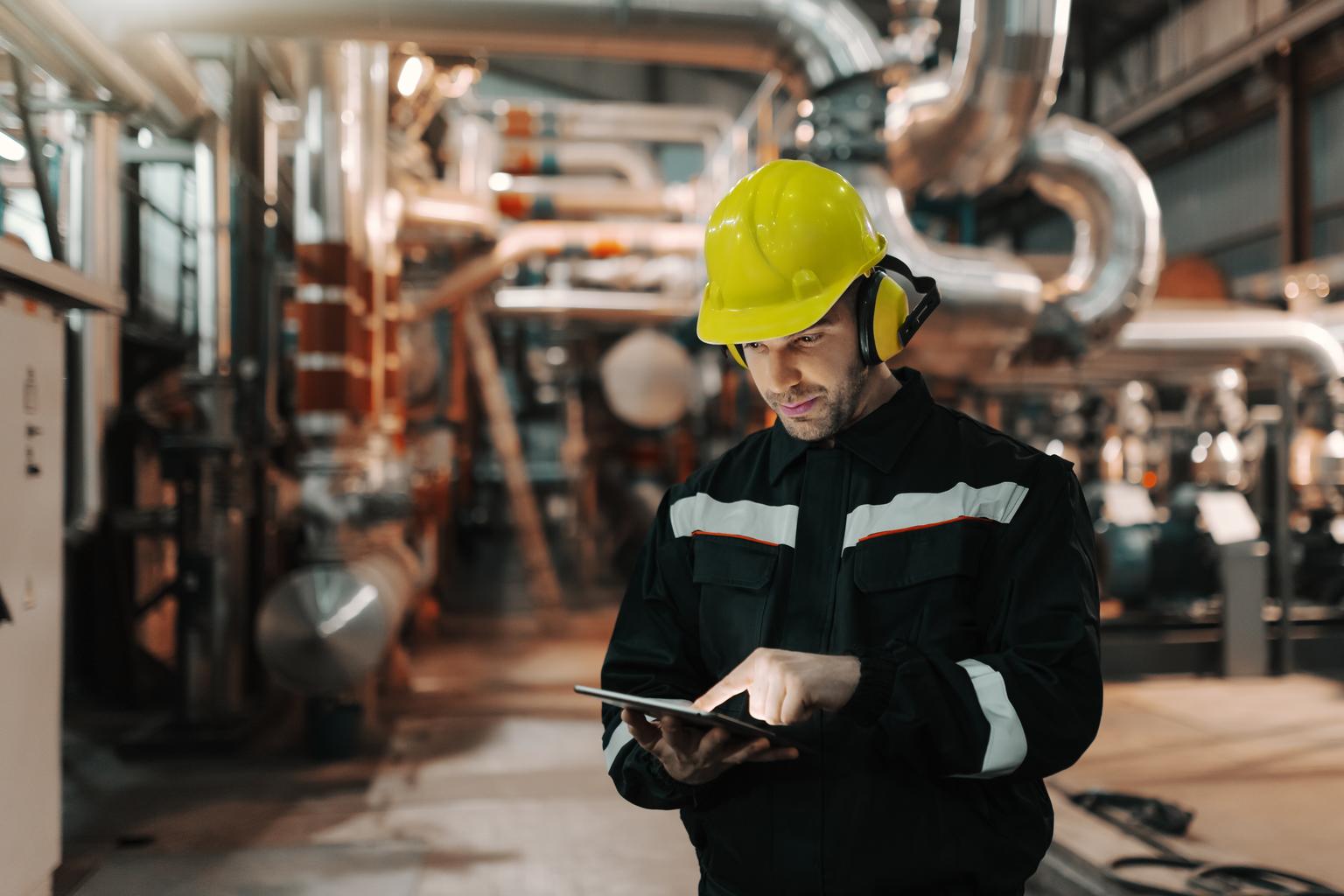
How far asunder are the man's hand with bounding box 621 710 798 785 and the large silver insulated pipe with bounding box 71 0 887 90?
11.2 feet

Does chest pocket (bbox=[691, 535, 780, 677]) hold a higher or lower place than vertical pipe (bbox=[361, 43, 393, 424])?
lower

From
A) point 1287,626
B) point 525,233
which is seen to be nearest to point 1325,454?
point 1287,626

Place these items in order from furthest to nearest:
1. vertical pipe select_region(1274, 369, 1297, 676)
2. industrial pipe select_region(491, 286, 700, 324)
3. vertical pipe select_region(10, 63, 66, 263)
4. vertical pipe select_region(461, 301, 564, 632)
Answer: industrial pipe select_region(491, 286, 700, 324) < vertical pipe select_region(461, 301, 564, 632) < vertical pipe select_region(1274, 369, 1297, 676) < vertical pipe select_region(10, 63, 66, 263)

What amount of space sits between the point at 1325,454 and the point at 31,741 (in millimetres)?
7787

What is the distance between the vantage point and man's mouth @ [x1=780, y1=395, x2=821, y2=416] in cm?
134

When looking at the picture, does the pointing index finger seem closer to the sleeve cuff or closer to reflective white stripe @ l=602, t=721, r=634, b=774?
the sleeve cuff

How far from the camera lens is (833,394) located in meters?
1.34

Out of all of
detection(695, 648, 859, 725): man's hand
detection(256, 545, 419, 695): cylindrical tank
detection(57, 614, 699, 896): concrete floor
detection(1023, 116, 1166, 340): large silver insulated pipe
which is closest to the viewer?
detection(695, 648, 859, 725): man's hand

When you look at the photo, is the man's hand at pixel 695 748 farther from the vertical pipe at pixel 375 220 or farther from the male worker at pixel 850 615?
the vertical pipe at pixel 375 220

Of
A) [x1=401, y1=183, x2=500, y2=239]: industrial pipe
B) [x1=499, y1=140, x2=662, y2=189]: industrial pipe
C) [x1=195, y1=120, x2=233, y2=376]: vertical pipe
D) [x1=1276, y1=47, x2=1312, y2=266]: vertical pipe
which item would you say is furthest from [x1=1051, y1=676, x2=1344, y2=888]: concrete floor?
[x1=1276, y1=47, x2=1312, y2=266]: vertical pipe

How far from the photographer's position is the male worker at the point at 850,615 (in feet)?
3.76

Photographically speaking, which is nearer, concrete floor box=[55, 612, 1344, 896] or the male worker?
the male worker

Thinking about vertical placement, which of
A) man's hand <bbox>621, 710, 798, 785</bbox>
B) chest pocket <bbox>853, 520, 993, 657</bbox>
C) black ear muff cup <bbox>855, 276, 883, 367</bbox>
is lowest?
man's hand <bbox>621, 710, 798, 785</bbox>

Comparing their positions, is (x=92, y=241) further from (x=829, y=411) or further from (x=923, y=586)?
(x=923, y=586)
